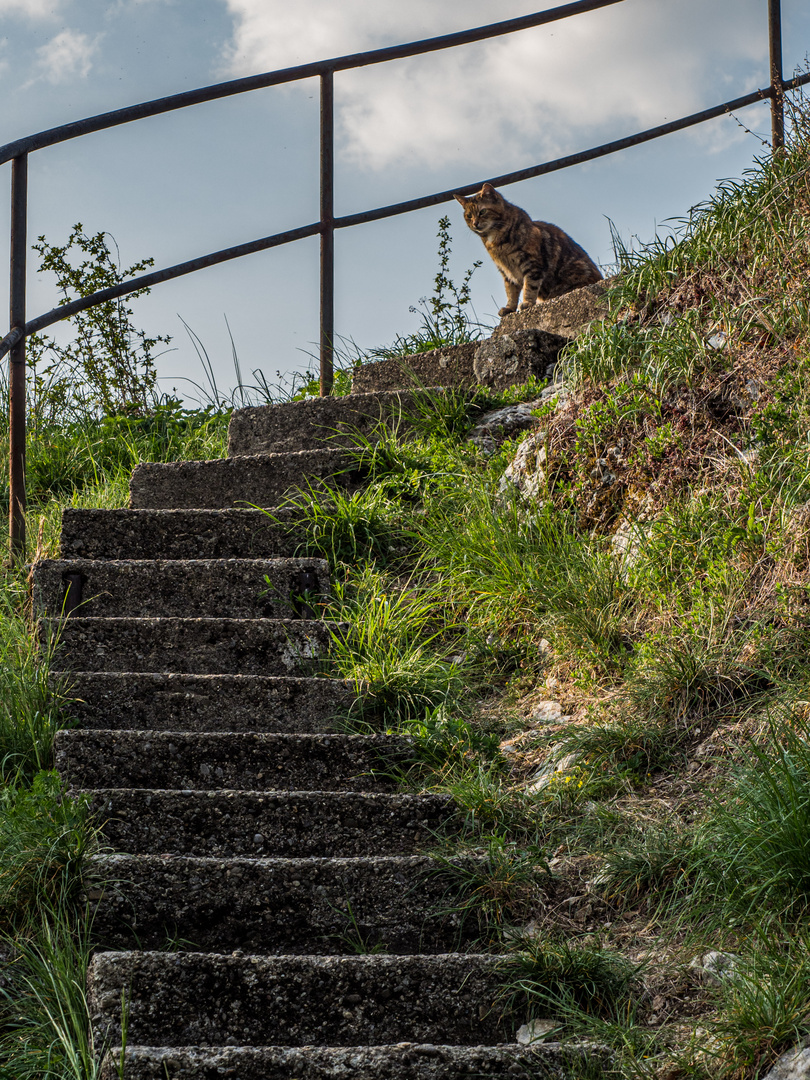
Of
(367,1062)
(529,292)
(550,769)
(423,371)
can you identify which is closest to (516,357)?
(423,371)

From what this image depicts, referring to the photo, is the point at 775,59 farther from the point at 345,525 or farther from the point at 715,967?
the point at 715,967

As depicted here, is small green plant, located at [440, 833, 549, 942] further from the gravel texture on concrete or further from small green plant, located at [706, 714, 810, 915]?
the gravel texture on concrete

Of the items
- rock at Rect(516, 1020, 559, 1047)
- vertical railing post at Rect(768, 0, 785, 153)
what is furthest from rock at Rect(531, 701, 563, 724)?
vertical railing post at Rect(768, 0, 785, 153)

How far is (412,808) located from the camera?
271cm

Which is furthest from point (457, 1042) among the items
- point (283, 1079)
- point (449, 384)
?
point (449, 384)

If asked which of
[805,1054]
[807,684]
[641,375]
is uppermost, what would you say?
[641,375]

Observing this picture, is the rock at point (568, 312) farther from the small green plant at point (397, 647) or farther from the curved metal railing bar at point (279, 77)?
the small green plant at point (397, 647)

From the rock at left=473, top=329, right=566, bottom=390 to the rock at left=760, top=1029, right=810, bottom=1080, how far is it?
143 inches

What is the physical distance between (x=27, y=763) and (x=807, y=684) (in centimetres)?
220

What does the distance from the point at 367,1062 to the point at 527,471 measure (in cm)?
266

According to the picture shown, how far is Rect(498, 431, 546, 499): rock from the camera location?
3.97m

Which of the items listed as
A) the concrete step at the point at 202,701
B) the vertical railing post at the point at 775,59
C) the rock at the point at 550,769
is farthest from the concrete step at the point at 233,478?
the vertical railing post at the point at 775,59

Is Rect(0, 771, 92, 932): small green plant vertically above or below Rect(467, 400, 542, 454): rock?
below

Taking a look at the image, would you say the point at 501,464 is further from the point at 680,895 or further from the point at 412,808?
the point at 680,895
